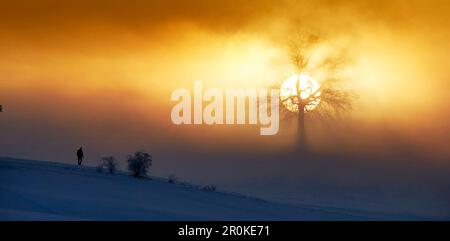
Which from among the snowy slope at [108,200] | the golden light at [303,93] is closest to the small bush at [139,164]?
the snowy slope at [108,200]

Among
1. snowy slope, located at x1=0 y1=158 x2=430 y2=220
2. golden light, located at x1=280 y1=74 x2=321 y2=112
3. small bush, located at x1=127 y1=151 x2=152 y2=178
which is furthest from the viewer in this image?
golden light, located at x1=280 y1=74 x2=321 y2=112

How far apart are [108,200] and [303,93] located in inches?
1238

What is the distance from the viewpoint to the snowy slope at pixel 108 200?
1118 inches

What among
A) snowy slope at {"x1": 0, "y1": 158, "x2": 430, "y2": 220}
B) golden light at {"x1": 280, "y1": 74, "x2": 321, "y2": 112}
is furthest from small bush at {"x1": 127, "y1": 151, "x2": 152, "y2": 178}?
golden light at {"x1": 280, "y1": 74, "x2": 321, "y2": 112}

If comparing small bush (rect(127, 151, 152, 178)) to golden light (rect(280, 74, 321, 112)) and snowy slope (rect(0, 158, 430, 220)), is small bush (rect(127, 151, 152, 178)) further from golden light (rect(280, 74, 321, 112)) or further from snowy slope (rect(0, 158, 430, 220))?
golden light (rect(280, 74, 321, 112))

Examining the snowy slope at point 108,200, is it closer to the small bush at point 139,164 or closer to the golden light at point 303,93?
the small bush at point 139,164

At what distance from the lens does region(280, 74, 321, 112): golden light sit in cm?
6062

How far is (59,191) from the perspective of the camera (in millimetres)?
32406

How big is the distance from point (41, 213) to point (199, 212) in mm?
6785

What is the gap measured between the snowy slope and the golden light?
21.5 meters

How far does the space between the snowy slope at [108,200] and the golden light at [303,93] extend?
2151 cm
